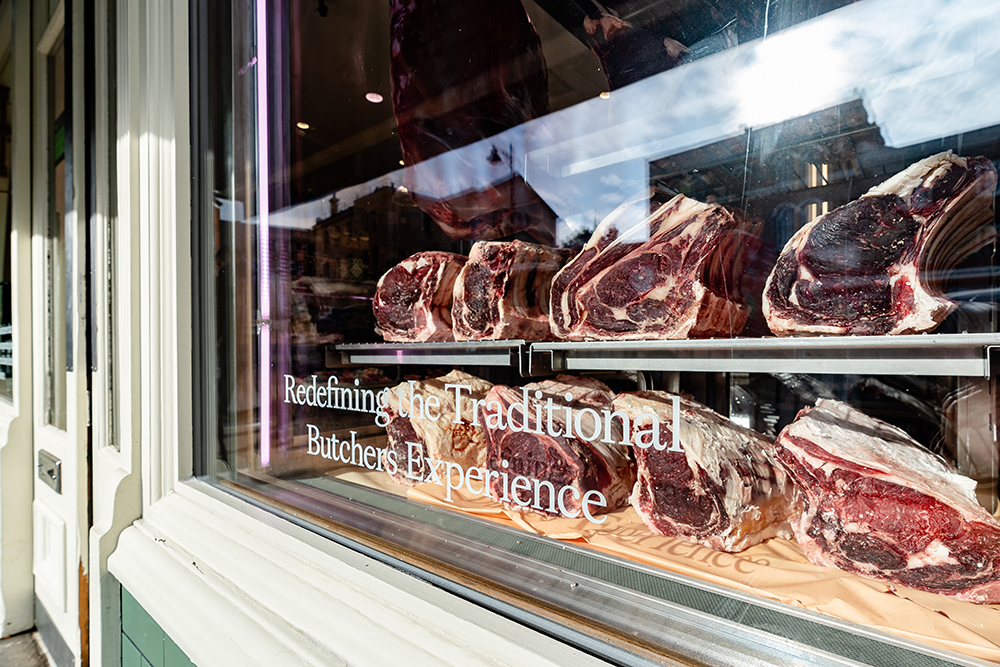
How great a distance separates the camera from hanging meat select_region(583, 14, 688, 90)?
93cm

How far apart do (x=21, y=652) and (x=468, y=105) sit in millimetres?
2730

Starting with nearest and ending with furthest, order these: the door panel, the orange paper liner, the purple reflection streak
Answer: the orange paper liner < the purple reflection streak < the door panel

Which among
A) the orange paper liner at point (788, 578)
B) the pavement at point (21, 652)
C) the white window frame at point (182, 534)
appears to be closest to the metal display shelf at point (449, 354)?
the orange paper liner at point (788, 578)

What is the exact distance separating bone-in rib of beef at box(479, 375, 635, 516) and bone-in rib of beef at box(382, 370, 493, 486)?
46 mm

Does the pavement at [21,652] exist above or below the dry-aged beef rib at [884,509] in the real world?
below

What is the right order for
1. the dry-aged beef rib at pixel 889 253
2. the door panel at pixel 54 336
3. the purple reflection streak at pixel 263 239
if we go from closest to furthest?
the dry-aged beef rib at pixel 889 253, the purple reflection streak at pixel 263 239, the door panel at pixel 54 336

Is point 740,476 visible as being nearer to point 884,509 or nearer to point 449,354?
point 884,509

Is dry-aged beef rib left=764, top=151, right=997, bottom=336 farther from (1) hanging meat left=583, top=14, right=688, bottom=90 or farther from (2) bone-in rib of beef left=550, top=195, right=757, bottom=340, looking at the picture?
(1) hanging meat left=583, top=14, right=688, bottom=90

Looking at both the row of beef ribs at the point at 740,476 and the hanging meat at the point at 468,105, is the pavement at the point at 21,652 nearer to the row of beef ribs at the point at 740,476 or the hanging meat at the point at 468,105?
the row of beef ribs at the point at 740,476

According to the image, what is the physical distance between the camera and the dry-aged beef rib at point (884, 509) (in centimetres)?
59

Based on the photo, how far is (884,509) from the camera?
66 centimetres

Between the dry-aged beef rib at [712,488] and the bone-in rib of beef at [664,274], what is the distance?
0.16 m

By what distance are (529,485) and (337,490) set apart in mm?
405

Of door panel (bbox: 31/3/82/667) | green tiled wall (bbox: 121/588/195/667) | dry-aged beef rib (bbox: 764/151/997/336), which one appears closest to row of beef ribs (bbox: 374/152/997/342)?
dry-aged beef rib (bbox: 764/151/997/336)
